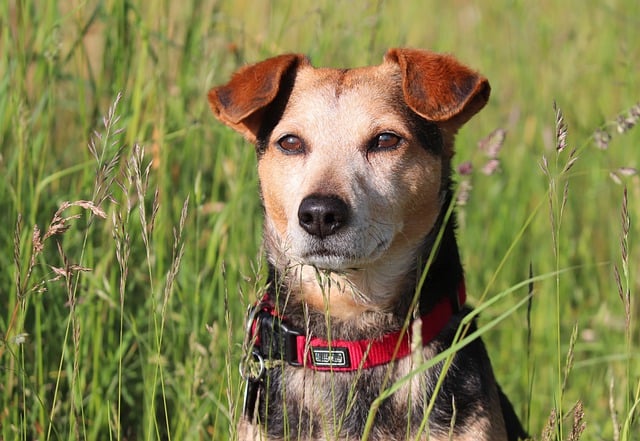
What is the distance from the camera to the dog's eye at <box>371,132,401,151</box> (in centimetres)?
328

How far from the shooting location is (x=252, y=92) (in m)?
3.35

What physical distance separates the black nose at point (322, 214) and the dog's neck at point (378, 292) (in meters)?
0.29

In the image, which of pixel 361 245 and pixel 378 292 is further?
pixel 378 292

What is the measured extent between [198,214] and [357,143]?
693 millimetres

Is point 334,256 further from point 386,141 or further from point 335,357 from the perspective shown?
point 386,141

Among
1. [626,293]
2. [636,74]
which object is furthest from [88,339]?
[636,74]

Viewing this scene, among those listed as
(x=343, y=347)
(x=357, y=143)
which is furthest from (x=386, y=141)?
(x=343, y=347)

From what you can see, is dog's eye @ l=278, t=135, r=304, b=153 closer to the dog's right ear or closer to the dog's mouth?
the dog's right ear

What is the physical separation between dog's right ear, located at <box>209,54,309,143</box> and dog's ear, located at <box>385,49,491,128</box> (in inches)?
18.5

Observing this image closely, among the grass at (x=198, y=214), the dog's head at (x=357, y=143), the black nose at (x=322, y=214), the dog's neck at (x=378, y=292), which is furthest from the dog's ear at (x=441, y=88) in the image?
the black nose at (x=322, y=214)

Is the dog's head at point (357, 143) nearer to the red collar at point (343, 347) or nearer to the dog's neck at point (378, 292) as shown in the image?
the dog's neck at point (378, 292)

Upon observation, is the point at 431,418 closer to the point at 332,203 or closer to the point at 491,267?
the point at 332,203

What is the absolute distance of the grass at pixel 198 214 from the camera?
133 inches

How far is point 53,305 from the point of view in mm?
3814
